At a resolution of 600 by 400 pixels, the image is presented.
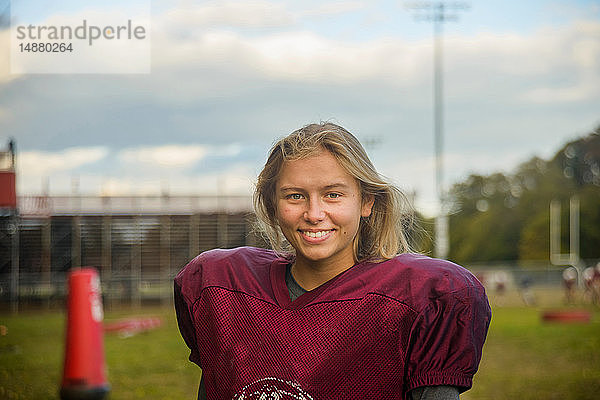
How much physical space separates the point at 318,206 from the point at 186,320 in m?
0.33

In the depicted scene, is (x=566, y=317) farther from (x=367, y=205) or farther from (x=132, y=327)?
(x=367, y=205)

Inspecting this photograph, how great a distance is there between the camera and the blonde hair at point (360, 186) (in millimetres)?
1308

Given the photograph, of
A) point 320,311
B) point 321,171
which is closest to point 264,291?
point 320,311

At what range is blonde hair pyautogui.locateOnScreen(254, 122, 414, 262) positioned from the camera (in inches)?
51.5

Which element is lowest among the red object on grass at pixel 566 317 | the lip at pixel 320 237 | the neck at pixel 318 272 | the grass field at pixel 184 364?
the red object on grass at pixel 566 317

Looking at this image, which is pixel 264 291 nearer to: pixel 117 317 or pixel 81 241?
pixel 117 317

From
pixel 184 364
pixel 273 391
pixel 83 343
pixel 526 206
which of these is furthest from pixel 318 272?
pixel 526 206

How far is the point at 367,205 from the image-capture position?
4.50 ft

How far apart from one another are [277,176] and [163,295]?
14.0 meters

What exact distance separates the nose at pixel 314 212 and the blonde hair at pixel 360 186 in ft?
0.24

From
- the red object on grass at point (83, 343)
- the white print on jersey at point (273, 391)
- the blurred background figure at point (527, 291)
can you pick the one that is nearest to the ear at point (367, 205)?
the white print on jersey at point (273, 391)

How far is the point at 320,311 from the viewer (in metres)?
1.27

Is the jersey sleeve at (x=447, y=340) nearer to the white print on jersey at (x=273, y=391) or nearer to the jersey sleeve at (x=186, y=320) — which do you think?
the white print on jersey at (x=273, y=391)

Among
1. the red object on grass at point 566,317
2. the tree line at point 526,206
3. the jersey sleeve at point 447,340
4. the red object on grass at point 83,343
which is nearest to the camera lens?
the jersey sleeve at point 447,340
